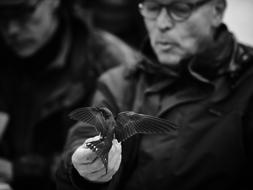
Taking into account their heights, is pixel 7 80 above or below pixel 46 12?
below

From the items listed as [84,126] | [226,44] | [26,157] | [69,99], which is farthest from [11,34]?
[226,44]

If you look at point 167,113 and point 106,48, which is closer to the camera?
point 167,113

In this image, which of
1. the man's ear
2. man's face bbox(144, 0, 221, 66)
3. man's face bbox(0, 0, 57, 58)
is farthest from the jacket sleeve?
man's face bbox(0, 0, 57, 58)

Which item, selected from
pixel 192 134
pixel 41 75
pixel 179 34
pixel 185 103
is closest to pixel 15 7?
pixel 41 75

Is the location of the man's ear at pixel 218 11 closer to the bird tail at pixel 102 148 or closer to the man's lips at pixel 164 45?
the man's lips at pixel 164 45

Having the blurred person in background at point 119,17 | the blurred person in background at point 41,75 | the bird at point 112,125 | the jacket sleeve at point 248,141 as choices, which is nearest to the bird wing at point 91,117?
the bird at point 112,125

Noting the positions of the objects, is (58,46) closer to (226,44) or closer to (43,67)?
(43,67)

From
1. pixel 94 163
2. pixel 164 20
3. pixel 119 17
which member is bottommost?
pixel 119 17

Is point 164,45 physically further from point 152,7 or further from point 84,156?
point 84,156
